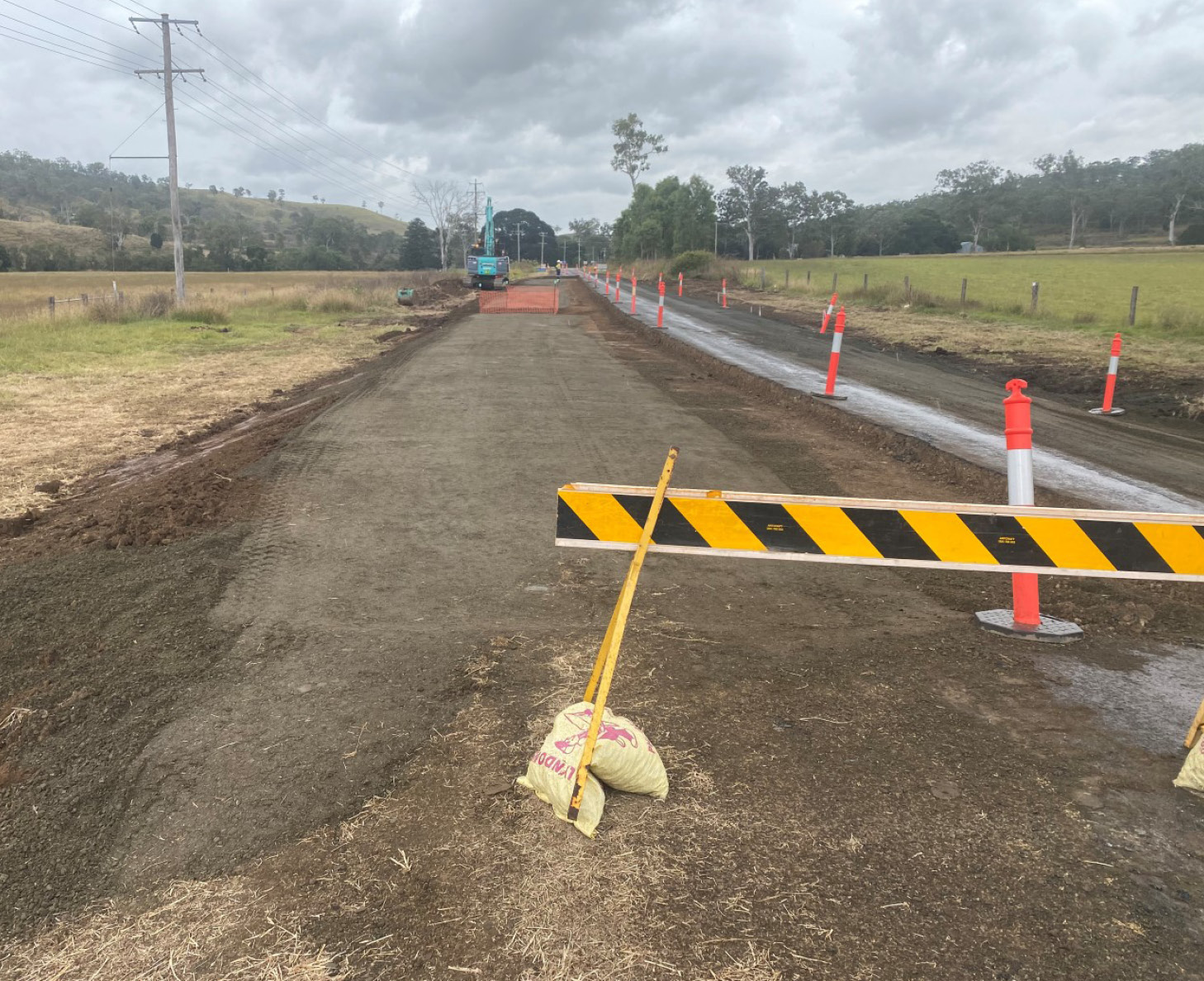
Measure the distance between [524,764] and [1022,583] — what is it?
2952mm

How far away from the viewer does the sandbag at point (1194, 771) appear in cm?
295

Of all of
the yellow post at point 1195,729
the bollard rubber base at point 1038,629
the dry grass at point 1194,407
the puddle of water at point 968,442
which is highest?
the dry grass at point 1194,407

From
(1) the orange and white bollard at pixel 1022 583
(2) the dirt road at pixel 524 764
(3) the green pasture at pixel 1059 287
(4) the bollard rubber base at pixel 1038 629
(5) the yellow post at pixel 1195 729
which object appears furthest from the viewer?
(3) the green pasture at pixel 1059 287

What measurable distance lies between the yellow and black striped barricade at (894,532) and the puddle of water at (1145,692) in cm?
93

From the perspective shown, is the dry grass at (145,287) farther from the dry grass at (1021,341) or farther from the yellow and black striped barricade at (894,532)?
the yellow and black striped barricade at (894,532)

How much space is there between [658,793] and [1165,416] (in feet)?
41.3

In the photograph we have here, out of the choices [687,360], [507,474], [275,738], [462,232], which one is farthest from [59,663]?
[462,232]

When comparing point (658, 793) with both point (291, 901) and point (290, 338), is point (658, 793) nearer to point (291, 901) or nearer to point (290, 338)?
point (291, 901)

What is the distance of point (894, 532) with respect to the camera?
2.88m

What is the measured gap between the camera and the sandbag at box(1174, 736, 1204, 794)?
2953 millimetres

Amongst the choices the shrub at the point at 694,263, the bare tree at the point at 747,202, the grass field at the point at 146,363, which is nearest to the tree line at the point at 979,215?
the bare tree at the point at 747,202

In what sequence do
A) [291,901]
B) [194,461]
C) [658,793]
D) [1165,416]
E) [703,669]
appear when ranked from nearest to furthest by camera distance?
[291,901] < [658,793] < [703,669] < [194,461] < [1165,416]

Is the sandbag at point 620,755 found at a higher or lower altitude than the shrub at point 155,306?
lower

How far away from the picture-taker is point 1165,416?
39.6 feet
